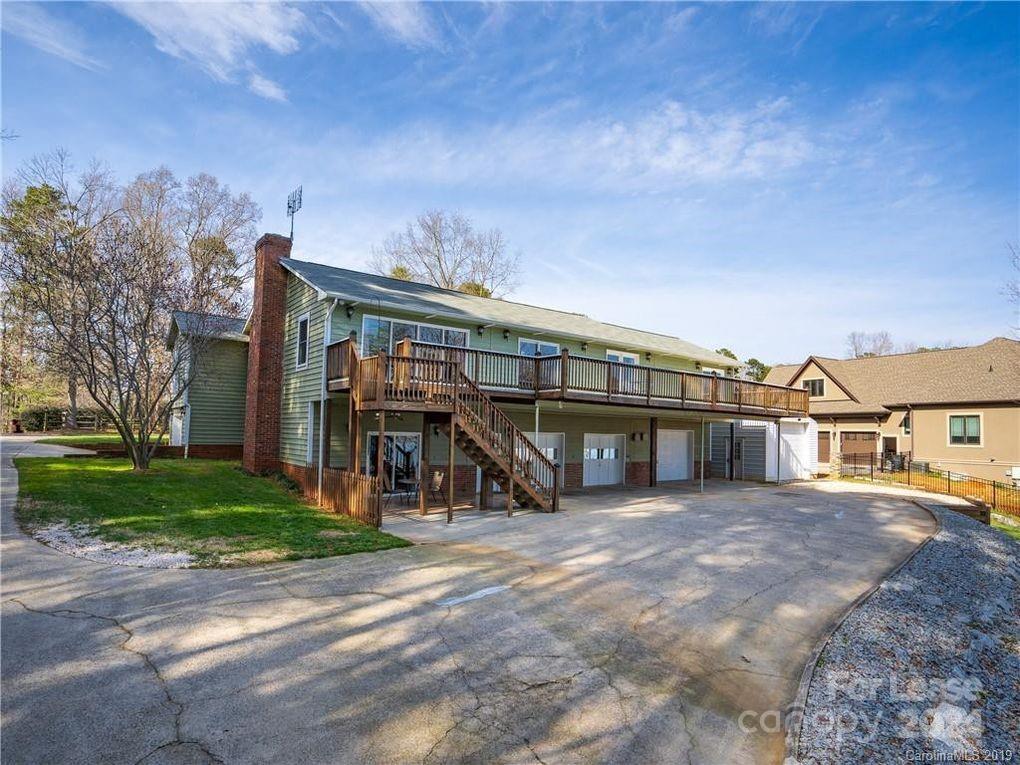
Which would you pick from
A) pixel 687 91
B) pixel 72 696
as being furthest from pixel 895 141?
pixel 72 696

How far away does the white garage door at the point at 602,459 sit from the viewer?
2020 centimetres

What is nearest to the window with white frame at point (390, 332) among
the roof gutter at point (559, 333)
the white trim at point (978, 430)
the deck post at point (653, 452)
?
the roof gutter at point (559, 333)

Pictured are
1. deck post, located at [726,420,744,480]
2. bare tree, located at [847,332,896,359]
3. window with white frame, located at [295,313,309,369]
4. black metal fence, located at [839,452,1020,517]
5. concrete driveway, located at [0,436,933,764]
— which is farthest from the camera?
bare tree, located at [847,332,896,359]

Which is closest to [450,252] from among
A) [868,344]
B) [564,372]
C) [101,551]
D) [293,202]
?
[293,202]

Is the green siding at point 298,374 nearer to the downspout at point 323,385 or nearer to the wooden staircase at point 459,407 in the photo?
the downspout at point 323,385

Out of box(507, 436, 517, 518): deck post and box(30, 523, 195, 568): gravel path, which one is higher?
box(507, 436, 517, 518): deck post

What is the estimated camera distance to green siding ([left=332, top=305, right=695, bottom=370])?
583 inches

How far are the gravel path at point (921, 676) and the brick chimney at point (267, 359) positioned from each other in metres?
16.1

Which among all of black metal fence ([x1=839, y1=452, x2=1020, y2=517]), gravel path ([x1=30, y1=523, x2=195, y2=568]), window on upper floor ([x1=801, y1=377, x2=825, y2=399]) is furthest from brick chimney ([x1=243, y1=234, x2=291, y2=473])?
window on upper floor ([x1=801, y1=377, x2=825, y2=399])

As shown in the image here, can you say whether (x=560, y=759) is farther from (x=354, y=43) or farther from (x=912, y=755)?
(x=354, y=43)

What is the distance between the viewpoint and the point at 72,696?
4312mm

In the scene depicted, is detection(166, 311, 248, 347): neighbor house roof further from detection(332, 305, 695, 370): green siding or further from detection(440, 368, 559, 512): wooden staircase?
detection(440, 368, 559, 512): wooden staircase

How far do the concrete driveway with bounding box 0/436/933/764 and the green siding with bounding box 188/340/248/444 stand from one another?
41.1 ft

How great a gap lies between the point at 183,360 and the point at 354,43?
11004 millimetres
